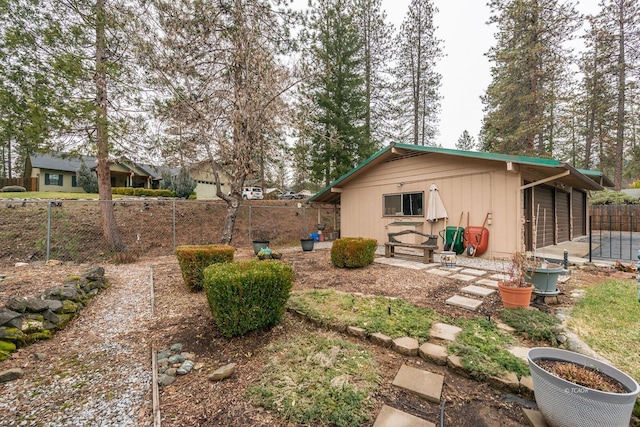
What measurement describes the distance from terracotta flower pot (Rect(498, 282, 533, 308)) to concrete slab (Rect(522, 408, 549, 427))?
6.26 ft

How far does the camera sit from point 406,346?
249 cm

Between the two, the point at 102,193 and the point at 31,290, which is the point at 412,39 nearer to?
the point at 102,193

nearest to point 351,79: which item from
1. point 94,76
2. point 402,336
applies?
point 94,76

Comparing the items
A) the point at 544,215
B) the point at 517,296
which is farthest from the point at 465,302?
the point at 544,215

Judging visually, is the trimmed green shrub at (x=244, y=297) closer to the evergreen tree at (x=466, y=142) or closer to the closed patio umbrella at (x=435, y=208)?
the closed patio umbrella at (x=435, y=208)

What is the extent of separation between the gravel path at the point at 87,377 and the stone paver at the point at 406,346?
2.02m

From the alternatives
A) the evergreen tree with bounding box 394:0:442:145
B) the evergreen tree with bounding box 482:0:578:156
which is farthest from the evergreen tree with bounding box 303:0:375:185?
the evergreen tree with bounding box 482:0:578:156

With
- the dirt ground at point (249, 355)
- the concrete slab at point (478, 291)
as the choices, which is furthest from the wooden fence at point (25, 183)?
the concrete slab at point (478, 291)

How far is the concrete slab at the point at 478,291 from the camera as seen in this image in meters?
4.07

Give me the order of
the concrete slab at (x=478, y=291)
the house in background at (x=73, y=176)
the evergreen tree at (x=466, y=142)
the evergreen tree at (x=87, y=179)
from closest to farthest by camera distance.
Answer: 1. the concrete slab at (x=478, y=291)
2. the evergreen tree at (x=87, y=179)
3. the house in background at (x=73, y=176)
4. the evergreen tree at (x=466, y=142)

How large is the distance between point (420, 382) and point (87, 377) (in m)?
2.72

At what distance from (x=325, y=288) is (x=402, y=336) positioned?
2000 mm

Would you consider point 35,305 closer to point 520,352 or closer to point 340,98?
point 520,352

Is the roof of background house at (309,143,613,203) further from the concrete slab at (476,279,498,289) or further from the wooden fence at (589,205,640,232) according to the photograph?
the wooden fence at (589,205,640,232)
